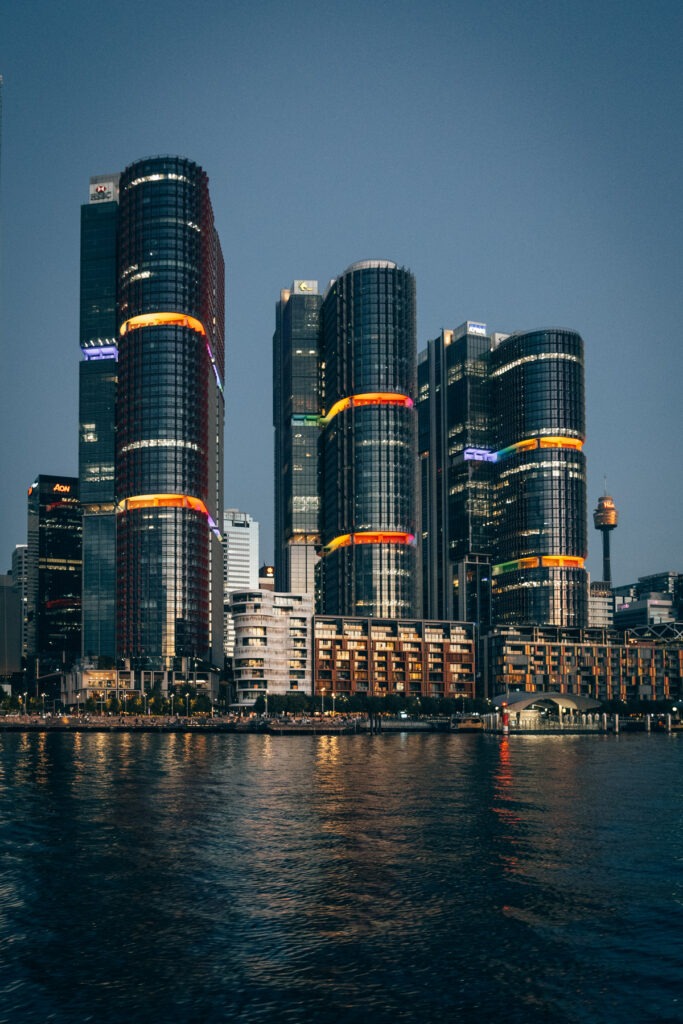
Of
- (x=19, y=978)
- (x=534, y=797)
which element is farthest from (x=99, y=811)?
(x=19, y=978)

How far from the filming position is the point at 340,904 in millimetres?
64000

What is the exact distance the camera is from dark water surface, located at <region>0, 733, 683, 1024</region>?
157 feet

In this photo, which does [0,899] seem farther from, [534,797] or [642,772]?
[642,772]

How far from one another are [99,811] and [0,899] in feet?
122

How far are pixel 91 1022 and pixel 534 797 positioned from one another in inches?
3107

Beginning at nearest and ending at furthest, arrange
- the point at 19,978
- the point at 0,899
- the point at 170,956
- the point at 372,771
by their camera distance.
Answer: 1. the point at 19,978
2. the point at 170,956
3. the point at 0,899
4. the point at 372,771

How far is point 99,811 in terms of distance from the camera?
10344 cm

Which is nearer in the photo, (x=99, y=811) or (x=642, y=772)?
(x=99, y=811)

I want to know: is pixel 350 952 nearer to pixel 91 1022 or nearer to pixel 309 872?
pixel 91 1022

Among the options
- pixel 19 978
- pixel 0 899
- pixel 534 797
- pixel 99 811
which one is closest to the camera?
pixel 19 978

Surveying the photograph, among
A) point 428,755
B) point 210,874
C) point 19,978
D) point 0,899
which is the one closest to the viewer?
point 19,978

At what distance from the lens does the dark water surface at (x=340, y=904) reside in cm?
4791

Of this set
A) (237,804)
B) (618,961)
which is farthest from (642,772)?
(618,961)

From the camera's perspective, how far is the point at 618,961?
173 feet
